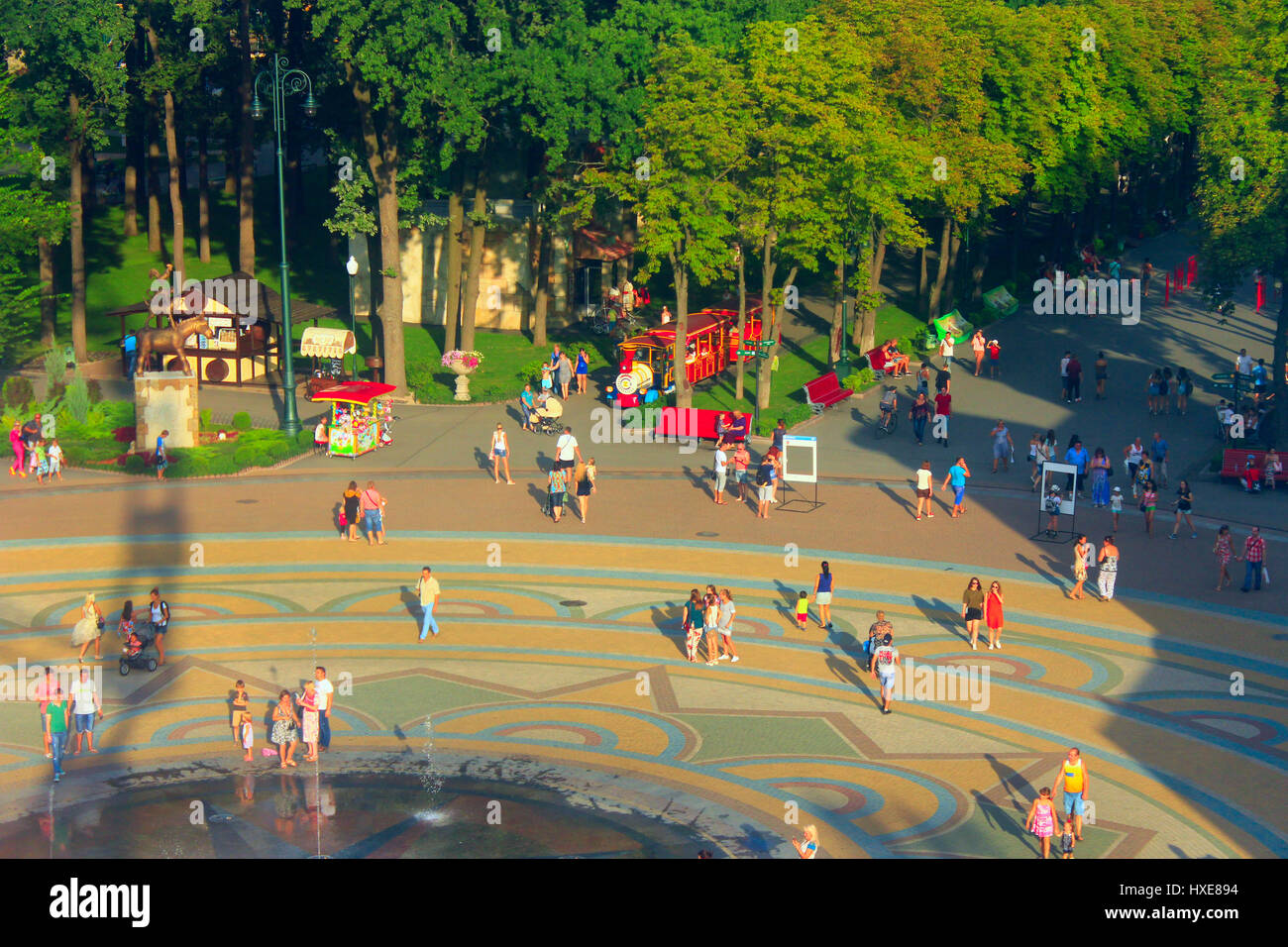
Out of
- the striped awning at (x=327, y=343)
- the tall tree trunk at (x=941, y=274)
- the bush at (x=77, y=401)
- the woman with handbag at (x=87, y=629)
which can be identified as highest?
the tall tree trunk at (x=941, y=274)

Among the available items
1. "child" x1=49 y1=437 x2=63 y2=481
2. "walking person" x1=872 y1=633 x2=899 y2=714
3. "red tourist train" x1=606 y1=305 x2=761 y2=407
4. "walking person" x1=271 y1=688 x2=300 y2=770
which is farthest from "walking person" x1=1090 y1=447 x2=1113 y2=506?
"child" x1=49 y1=437 x2=63 y2=481

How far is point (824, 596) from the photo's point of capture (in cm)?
2638

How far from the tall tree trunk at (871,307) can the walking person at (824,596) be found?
25.4 metres

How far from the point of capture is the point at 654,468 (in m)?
39.2

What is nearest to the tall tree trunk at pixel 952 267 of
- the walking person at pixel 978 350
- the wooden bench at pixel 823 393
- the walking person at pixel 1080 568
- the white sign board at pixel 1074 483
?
the walking person at pixel 978 350

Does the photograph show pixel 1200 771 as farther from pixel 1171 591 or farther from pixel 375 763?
pixel 375 763

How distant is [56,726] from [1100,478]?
24.5 meters

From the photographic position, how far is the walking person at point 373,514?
31234 mm

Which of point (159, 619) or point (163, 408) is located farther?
point (163, 408)

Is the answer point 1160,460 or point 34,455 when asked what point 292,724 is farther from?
point 1160,460

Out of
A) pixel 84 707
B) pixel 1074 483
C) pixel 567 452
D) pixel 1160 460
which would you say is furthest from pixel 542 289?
pixel 84 707

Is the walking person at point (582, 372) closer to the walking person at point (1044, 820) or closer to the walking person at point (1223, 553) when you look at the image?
the walking person at point (1223, 553)

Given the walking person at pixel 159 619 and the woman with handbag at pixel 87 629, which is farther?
the walking person at pixel 159 619

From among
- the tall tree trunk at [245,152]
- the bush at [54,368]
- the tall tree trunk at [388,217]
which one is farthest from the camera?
the tall tree trunk at [245,152]
